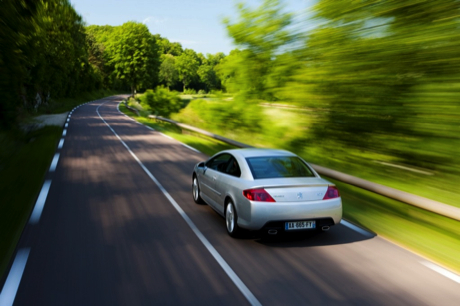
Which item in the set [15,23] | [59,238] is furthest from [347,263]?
[15,23]

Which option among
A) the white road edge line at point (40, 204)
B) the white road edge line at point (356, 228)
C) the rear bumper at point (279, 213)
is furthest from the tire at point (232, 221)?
the white road edge line at point (40, 204)

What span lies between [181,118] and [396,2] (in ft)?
87.2

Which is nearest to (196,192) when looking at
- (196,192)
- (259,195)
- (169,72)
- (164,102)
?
(196,192)

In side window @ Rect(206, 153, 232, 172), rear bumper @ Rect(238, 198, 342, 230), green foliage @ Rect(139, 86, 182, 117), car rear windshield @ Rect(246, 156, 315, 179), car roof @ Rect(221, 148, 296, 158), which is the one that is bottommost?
green foliage @ Rect(139, 86, 182, 117)

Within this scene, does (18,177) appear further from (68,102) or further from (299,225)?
(68,102)

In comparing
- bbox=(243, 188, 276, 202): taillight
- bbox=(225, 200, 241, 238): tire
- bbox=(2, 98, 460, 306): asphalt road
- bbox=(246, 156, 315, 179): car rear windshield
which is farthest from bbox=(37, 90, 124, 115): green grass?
bbox=(243, 188, 276, 202): taillight

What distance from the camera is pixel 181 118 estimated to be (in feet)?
115

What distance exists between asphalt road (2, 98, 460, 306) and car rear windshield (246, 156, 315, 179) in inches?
41.3

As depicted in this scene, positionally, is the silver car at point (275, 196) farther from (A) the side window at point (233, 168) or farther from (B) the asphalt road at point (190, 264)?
(B) the asphalt road at point (190, 264)

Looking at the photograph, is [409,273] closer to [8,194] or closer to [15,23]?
[8,194]

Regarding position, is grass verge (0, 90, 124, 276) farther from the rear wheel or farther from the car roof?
the car roof

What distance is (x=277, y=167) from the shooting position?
6.96 meters

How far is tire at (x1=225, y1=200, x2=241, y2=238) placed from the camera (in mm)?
6621

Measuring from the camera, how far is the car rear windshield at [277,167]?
22.1ft
